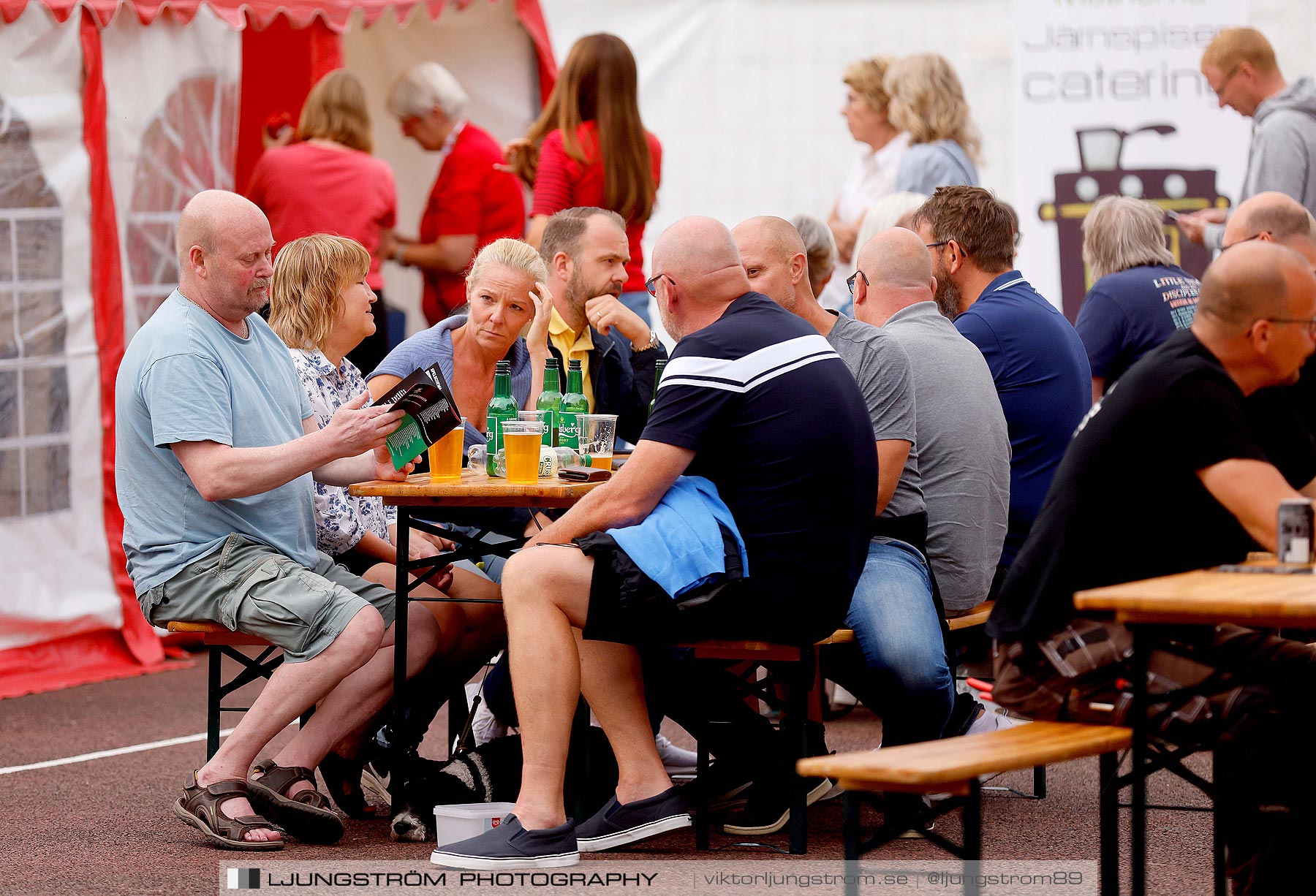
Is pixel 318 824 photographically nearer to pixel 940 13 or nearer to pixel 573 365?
pixel 573 365

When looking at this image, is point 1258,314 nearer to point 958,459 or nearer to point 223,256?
point 958,459

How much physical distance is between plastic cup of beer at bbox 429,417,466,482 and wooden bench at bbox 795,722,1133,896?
1.54 m

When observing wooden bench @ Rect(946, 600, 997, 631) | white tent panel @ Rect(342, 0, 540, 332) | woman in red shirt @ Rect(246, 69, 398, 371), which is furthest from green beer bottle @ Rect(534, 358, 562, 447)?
white tent panel @ Rect(342, 0, 540, 332)

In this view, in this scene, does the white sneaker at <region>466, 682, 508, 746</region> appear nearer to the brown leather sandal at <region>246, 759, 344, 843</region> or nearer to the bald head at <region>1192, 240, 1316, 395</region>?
the brown leather sandal at <region>246, 759, 344, 843</region>

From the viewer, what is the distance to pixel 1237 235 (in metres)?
5.03

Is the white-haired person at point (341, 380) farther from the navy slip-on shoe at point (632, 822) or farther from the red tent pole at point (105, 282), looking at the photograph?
the red tent pole at point (105, 282)

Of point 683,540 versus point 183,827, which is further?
point 183,827

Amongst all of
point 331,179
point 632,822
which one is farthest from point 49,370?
point 632,822

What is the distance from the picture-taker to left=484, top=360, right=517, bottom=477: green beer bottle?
437 centimetres

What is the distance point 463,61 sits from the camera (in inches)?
333

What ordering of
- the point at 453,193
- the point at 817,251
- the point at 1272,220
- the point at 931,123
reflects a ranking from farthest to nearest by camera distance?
the point at 453,193, the point at 931,123, the point at 817,251, the point at 1272,220

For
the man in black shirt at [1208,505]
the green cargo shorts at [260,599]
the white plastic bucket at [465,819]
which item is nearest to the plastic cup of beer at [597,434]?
the green cargo shorts at [260,599]

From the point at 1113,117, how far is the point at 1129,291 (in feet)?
9.68

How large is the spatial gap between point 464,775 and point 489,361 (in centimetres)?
130
